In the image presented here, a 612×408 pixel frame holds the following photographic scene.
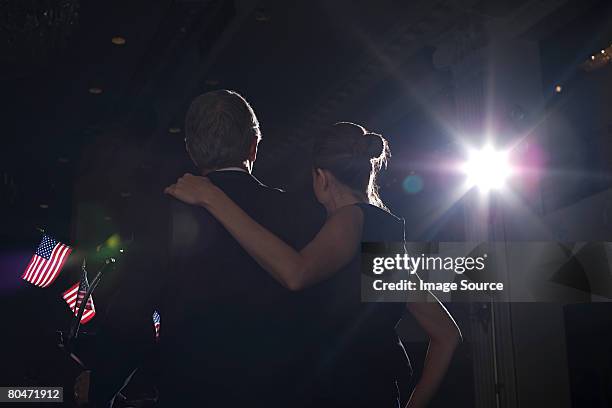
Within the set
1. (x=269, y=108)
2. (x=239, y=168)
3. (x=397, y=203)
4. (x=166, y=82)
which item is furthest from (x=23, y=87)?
(x=239, y=168)

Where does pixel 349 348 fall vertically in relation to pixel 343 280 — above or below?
below

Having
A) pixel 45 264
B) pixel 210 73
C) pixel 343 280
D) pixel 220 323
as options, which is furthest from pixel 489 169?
pixel 220 323

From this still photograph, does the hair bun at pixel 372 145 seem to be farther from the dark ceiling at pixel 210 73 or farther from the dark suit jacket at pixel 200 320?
the dark ceiling at pixel 210 73

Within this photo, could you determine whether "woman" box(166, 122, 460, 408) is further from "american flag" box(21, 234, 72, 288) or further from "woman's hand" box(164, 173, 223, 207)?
"american flag" box(21, 234, 72, 288)

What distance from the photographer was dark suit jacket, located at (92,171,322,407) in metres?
1.36

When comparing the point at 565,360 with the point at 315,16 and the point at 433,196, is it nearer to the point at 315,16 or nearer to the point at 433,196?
the point at 433,196

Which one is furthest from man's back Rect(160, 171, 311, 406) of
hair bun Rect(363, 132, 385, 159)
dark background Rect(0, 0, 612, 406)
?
dark background Rect(0, 0, 612, 406)

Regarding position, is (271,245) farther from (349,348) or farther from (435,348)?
(435,348)

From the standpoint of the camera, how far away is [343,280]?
1.53 metres

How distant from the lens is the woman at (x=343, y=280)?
4.72ft

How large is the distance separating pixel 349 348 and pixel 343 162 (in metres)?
0.50

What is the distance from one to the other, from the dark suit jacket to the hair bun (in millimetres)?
482

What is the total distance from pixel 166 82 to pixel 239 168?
252 inches

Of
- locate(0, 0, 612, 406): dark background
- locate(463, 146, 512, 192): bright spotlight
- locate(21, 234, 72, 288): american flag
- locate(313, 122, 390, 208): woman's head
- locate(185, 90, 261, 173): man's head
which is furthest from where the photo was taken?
locate(21, 234, 72, 288): american flag
